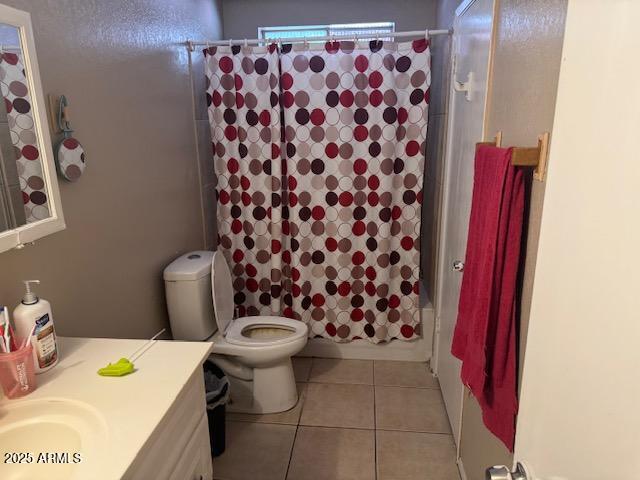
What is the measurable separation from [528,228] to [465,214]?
0.67 metres

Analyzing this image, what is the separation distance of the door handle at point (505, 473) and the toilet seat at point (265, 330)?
1.58m

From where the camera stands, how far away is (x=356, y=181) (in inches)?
98.7

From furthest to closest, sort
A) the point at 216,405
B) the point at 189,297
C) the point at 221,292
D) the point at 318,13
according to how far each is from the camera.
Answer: the point at 318,13 → the point at 221,292 → the point at 189,297 → the point at 216,405

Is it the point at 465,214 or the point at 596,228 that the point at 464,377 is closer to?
the point at 465,214

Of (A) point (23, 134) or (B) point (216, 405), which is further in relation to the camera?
(B) point (216, 405)

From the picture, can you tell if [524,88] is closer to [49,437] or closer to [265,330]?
[49,437]

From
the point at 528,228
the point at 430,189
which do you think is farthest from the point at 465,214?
the point at 430,189

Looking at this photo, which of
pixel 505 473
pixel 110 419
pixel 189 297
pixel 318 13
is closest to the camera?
pixel 505 473

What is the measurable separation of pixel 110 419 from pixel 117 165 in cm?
109

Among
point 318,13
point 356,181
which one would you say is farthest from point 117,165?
point 318,13

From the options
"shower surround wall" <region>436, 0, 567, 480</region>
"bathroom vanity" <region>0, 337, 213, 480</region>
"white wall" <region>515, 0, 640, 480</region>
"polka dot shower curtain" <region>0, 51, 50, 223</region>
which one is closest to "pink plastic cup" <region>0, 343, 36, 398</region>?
"bathroom vanity" <region>0, 337, 213, 480</region>

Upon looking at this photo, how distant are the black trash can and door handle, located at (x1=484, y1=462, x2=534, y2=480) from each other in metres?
1.47

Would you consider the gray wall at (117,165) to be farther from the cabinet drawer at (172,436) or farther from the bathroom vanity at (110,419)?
the cabinet drawer at (172,436)

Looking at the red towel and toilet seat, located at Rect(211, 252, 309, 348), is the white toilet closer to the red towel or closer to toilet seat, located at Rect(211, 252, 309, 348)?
toilet seat, located at Rect(211, 252, 309, 348)
